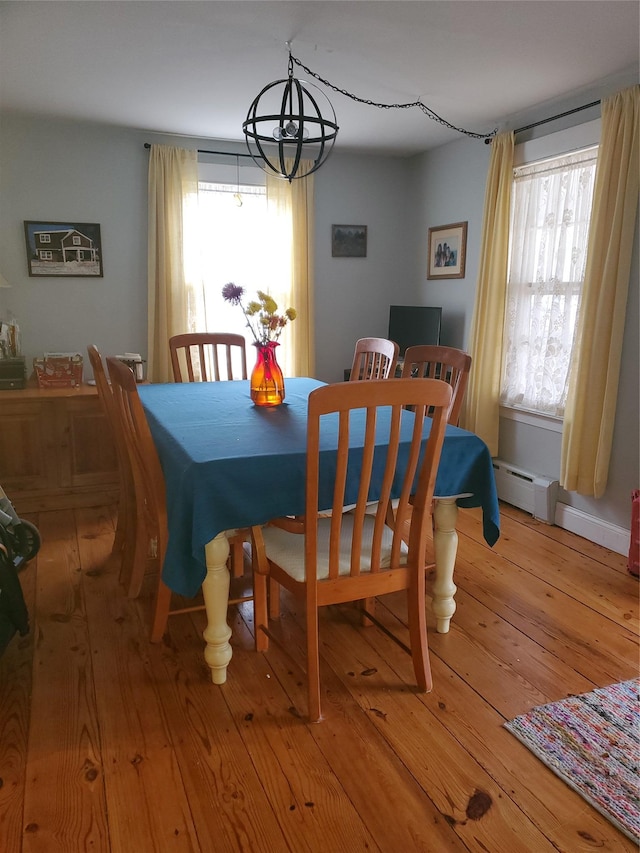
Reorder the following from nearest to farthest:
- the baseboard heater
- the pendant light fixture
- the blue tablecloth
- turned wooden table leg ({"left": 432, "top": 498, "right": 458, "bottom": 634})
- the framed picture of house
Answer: the blue tablecloth → the pendant light fixture → turned wooden table leg ({"left": 432, "top": 498, "right": 458, "bottom": 634}) → the baseboard heater → the framed picture of house

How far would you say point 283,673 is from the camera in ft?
7.09

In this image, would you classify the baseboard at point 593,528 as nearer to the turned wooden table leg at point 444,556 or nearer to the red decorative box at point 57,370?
the turned wooden table leg at point 444,556

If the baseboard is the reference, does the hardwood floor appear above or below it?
below

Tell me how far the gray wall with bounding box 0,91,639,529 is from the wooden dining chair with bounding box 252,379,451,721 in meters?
1.82

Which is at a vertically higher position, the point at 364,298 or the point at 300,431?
the point at 364,298

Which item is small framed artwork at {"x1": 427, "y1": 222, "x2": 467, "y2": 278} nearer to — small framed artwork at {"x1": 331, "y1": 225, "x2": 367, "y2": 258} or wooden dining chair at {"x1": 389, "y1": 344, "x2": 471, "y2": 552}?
small framed artwork at {"x1": 331, "y1": 225, "x2": 367, "y2": 258}

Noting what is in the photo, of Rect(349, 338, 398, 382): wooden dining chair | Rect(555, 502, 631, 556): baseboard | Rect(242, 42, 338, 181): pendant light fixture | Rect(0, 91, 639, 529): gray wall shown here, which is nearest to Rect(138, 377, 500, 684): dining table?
Rect(349, 338, 398, 382): wooden dining chair

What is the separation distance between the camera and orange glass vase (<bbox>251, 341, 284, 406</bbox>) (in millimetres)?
2656

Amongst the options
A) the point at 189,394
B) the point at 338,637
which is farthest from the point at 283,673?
the point at 189,394

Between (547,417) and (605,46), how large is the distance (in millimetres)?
1945

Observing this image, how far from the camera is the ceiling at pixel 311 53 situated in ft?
7.88

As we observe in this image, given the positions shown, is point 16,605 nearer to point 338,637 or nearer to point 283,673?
point 283,673

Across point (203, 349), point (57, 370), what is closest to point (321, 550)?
point (203, 349)

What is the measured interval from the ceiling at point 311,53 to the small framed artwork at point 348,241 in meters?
1.09
